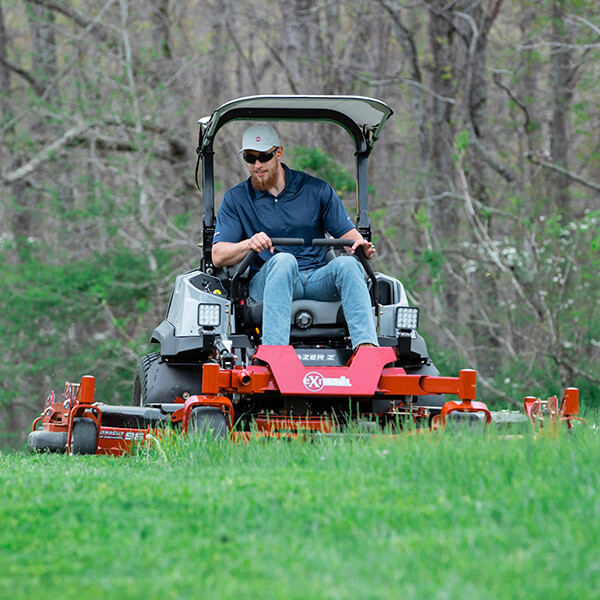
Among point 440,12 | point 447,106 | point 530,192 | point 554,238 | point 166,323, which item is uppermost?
point 440,12

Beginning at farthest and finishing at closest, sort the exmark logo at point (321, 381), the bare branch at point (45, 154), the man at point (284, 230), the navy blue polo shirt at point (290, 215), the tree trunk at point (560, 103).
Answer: the tree trunk at point (560, 103) → the bare branch at point (45, 154) → the navy blue polo shirt at point (290, 215) → the man at point (284, 230) → the exmark logo at point (321, 381)

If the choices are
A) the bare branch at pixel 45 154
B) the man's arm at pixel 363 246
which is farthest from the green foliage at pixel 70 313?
the man's arm at pixel 363 246

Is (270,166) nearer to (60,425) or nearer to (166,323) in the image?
(166,323)

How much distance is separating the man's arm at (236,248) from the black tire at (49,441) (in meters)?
1.56

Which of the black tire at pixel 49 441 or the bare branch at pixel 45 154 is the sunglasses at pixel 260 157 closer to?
the black tire at pixel 49 441

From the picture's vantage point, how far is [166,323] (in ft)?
23.4

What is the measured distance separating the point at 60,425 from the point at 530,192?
10.2 metres

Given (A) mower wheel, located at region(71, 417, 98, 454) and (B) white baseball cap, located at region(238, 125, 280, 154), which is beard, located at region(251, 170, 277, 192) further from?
(A) mower wheel, located at region(71, 417, 98, 454)

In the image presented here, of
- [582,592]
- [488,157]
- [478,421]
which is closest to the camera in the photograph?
[582,592]

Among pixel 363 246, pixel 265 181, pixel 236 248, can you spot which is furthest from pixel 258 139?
pixel 363 246

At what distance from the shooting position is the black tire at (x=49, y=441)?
21.2 ft

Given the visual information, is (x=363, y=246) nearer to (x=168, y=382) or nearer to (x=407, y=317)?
(x=407, y=317)

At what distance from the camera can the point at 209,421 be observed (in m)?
5.43

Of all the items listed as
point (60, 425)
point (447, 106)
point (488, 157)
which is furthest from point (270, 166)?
point (447, 106)
